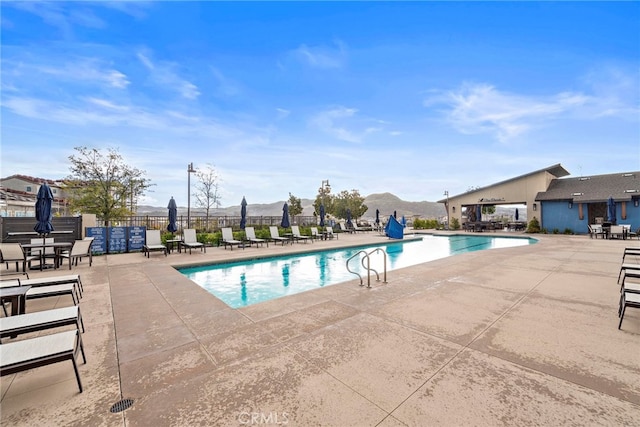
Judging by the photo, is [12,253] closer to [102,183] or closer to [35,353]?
[35,353]

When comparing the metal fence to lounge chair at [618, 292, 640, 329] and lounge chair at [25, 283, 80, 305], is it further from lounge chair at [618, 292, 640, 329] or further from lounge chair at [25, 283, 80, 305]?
lounge chair at [618, 292, 640, 329]

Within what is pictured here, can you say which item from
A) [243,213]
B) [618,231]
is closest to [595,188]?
[618,231]

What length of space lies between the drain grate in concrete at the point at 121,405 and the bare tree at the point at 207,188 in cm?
1987

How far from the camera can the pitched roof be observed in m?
16.8

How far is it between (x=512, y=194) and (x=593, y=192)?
14.8 feet

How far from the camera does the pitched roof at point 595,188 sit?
1680 cm

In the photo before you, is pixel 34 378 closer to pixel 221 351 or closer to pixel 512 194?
pixel 221 351

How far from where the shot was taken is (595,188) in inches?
716

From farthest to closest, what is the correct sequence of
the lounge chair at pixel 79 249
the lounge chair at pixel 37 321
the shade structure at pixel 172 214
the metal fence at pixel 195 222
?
the metal fence at pixel 195 222
the shade structure at pixel 172 214
the lounge chair at pixel 79 249
the lounge chair at pixel 37 321

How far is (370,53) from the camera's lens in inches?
514

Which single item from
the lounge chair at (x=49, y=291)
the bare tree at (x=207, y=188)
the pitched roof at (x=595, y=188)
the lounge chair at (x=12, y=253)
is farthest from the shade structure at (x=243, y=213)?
the pitched roof at (x=595, y=188)

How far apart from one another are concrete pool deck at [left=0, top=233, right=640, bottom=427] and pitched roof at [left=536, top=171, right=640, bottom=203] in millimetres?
18010

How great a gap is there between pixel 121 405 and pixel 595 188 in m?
26.3

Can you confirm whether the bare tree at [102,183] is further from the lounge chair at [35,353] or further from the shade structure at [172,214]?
the lounge chair at [35,353]
